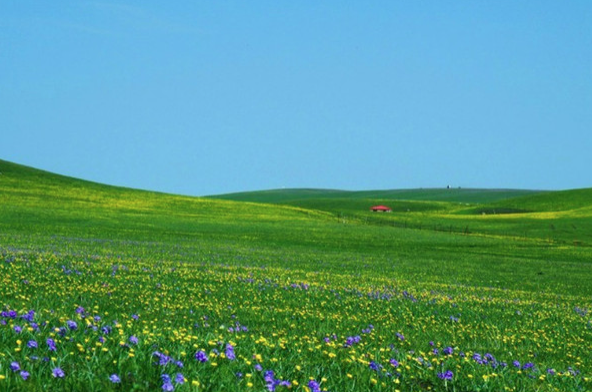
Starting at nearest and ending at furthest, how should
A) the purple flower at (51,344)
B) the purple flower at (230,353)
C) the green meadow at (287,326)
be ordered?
the green meadow at (287,326)
the purple flower at (51,344)
the purple flower at (230,353)

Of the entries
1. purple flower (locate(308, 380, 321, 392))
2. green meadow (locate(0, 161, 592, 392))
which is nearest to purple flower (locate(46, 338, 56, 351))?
green meadow (locate(0, 161, 592, 392))

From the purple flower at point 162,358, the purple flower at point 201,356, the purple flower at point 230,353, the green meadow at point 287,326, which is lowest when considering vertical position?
the green meadow at point 287,326

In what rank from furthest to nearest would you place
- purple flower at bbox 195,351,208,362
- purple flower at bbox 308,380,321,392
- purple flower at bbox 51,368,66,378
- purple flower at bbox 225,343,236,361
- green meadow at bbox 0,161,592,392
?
purple flower at bbox 225,343,236,361, purple flower at bbox 195,351,208,362, green meadow at bbox 0,161,592,392, purple flower at bbox 308,380,321,392, purple flower at bbox 51,368,66,378

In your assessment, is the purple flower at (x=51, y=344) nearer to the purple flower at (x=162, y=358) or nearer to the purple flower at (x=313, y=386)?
the purple flower at (x=162, y=358)

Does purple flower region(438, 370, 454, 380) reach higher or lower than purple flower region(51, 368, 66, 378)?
lower

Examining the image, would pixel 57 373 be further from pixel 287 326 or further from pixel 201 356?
pixel 287 326

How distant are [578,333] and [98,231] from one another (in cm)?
4644

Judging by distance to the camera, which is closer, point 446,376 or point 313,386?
point 313,386

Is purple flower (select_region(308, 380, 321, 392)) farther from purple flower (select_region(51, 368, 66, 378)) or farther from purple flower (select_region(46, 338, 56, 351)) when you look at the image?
purple flower (select_region(46, 338, 56, 351))

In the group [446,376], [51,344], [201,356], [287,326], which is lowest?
[287,326]

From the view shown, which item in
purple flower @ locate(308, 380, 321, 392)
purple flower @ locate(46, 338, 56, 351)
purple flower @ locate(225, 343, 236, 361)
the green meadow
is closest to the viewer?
purple flower @ locate(308, 380, 321, 392)

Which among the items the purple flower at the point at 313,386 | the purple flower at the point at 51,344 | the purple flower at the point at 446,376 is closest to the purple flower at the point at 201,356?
the purple flower at the point at 313,386

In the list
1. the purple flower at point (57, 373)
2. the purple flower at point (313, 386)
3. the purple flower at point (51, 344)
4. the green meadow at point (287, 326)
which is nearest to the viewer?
the purple flower at point (57, 373)

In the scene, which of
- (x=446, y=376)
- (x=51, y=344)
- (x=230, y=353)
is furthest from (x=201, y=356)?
(x=446, y=376)
